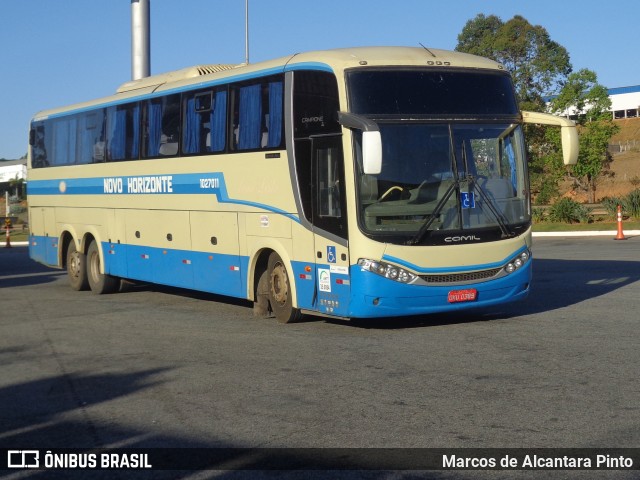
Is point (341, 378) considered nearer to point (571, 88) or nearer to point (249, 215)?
point (249, 215)

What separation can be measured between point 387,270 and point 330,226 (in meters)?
0.96

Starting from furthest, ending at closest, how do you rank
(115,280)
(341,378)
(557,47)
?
(557,47), (115,280), (341,378)

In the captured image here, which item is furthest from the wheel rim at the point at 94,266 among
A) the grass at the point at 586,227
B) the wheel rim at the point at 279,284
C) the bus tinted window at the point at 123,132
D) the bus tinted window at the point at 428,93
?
the grass at the point at 586,227

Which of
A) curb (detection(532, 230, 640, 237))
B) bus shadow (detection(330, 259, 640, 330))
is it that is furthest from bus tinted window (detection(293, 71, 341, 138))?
curb (detection(532, 230, 640, 237))

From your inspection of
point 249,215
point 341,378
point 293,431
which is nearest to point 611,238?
point 249,215

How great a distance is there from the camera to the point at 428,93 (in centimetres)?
1291

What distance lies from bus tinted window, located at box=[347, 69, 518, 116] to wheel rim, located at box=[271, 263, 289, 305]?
269cm

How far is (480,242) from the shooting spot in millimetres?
13000

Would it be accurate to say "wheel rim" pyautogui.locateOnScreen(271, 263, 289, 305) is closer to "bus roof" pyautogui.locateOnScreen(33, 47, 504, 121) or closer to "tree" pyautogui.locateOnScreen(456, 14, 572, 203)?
"bus roof" pyautogui.locateOnScreen(33, 47, 504, 121)

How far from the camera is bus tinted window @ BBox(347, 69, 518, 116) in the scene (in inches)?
498

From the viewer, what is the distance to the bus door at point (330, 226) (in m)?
12.7

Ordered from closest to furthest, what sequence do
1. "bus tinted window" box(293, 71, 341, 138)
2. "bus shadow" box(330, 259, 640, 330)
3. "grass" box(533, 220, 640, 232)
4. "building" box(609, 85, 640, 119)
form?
"bus tinted window" box(293, 71, 341, 138), "bus shadow" box(330, 259, 640, 330), "grass" box(533, 220, 640, 232), "building" box(609, 85, 640, 119)

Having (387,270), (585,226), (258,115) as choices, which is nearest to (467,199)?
(387,270)

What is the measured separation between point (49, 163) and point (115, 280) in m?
3.73
